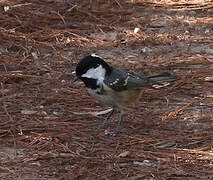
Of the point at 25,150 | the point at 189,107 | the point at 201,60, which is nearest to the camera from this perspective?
the point at 25,150

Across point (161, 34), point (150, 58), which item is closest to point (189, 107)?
point (150, 58)

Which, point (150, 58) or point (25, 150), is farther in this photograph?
point (150, 58)

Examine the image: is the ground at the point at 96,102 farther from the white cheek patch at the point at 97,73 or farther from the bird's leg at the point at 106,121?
the white cheek patch at the point at 97,73

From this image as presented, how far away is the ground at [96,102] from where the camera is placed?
487cm

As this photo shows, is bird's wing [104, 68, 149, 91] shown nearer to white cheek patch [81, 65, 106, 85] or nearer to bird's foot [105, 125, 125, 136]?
white cheek patch [81, 65, 106, 85]

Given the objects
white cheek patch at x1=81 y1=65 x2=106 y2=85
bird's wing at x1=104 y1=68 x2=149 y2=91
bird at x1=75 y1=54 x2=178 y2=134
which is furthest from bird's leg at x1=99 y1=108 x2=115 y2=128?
white cheek patch at x1=81 y1=65 x2=106 y2=85

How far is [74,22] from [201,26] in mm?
1609

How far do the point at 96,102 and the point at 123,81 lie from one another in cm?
59

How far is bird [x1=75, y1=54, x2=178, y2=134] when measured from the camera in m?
5.26

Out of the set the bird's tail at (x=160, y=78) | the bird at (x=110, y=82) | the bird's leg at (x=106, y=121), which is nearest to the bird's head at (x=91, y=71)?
the bird at (x=110, y=82)

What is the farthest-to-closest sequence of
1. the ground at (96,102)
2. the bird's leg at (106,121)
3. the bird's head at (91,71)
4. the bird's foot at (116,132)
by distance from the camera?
the bird's leg at (106,121) → the bird's foot at (116,132) → the bird's head at (91,71) → the ground at (96,102)

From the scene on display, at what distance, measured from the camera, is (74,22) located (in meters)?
8.16

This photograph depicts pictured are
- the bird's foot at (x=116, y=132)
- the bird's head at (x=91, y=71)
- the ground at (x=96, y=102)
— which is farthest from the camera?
the bird's foot at (x=116, y=132)

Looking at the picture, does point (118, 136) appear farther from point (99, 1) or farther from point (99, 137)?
point (99, 1)
